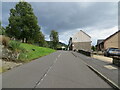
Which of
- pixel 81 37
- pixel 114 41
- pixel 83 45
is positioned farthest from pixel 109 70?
pixel 81 37

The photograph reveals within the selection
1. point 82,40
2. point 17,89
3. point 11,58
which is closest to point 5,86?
point 17,89

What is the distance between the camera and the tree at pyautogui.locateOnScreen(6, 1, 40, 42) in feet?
143

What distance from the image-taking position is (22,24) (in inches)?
1730

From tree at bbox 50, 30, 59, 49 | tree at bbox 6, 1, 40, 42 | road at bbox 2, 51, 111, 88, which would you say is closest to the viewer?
road at bbox 2, 51, 111, 88

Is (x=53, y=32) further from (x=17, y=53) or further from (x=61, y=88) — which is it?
(x=61, y=88)

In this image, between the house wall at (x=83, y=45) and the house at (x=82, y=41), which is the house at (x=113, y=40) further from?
→ the house at (x=82, y=41)

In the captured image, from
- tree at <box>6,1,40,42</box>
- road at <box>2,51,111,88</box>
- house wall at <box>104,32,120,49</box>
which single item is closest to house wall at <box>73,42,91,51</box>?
house wall at <box>104,32,120,49</box>

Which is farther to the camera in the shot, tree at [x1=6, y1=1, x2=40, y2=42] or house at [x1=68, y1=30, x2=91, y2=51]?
house at [x1=68, y1=30, x2=91, y2=51]

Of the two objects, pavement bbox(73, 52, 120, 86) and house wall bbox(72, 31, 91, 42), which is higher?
house wall bbox(72, 31, 91, 42)

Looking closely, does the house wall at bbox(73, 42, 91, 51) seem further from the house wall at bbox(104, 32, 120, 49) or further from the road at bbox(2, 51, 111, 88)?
the road at bbox(2, 51, 111, 88)

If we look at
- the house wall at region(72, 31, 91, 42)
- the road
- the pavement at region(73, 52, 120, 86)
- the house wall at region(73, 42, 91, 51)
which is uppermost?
the house wall at region(72, 31, 91, 42)

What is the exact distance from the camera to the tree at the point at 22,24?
43.6 m

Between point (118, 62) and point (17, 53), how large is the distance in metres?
10.4

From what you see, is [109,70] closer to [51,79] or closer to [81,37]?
[51,79]
